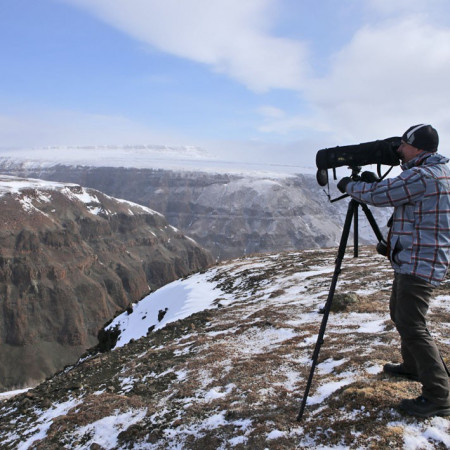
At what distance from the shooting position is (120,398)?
31.7ft

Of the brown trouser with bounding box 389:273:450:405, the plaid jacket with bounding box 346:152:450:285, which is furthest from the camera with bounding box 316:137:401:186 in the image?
the brown trouser with bounding box 389:273:450:405

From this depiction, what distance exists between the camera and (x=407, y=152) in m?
5.78

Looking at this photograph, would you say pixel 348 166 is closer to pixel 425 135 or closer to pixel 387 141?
pixel 387 141

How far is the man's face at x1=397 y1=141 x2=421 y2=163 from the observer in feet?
18.7

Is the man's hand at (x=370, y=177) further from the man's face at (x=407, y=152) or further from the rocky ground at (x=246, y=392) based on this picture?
the rocky ground at (x=246, y=392)

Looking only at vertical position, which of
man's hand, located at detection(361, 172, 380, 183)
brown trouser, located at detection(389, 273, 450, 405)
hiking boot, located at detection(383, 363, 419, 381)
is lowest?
hiking boot, located at detection(383, 363, 419, 381)

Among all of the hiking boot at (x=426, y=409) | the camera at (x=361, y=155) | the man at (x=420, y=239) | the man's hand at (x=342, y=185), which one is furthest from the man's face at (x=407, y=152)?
the hiking boot at (x=426, y=409)

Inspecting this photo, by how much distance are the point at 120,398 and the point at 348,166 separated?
795 cm

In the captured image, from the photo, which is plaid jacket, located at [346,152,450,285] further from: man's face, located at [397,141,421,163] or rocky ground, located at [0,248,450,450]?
rocky ground, located at [0,248,450,450]

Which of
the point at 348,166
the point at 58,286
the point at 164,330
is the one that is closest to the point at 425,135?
the point at 348,166

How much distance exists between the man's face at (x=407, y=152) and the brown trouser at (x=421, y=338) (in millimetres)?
1792

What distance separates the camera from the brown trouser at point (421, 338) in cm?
546

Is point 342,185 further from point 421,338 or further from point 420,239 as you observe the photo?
point 421,338

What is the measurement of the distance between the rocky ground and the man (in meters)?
0.62
